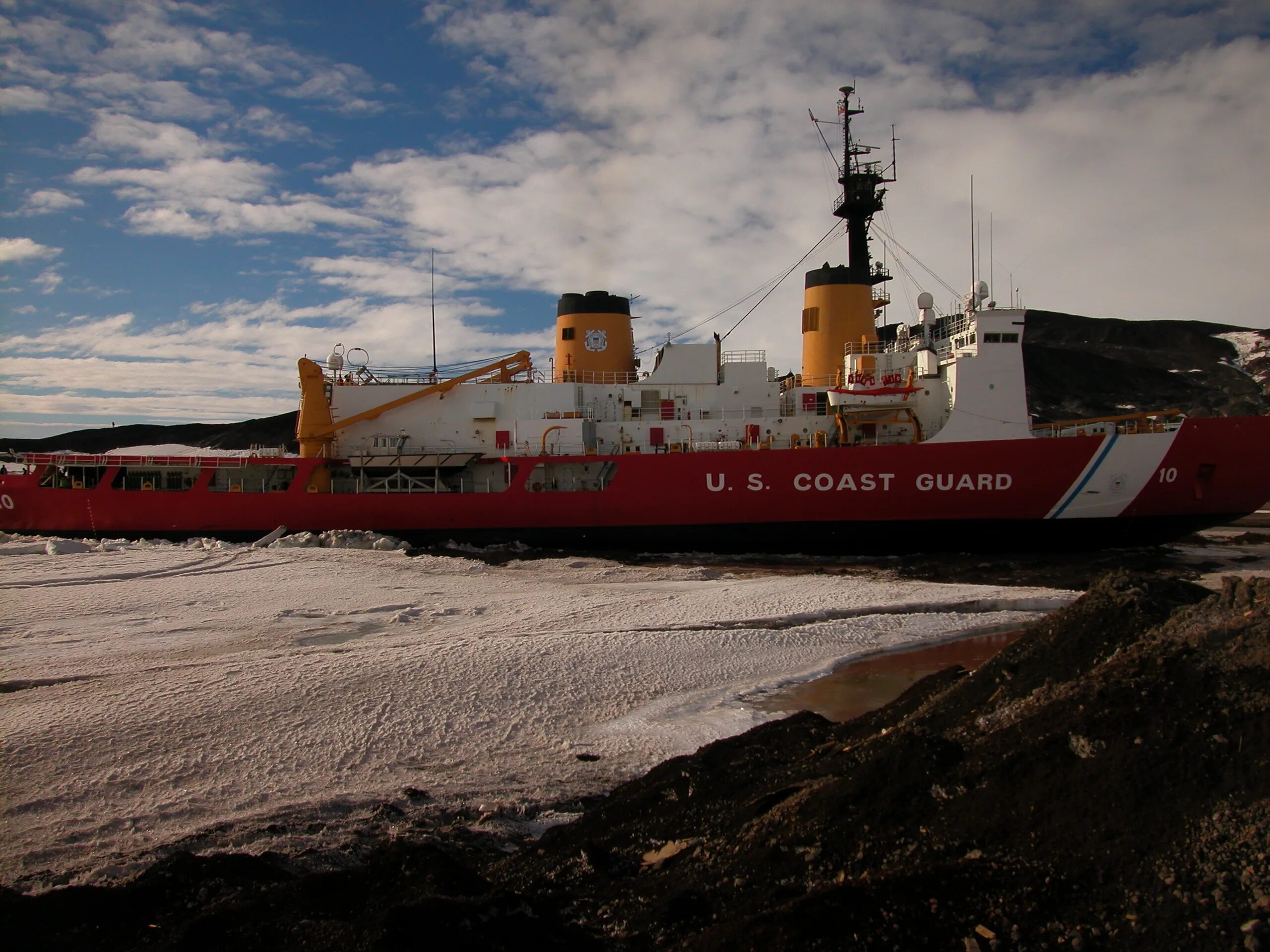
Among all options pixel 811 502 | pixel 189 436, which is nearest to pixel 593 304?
pixel 811 502

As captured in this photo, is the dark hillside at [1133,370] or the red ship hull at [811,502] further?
the dark hillside at [1133,370]

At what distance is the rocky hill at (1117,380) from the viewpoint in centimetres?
5366

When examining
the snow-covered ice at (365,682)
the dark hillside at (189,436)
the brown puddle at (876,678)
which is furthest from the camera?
the dark hillside at (189,436)

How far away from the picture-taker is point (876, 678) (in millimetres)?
7043

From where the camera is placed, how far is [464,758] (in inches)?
199

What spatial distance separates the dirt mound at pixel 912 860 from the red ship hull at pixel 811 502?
→ 39.1ft

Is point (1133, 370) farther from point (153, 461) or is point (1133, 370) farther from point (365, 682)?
point (365, 682)

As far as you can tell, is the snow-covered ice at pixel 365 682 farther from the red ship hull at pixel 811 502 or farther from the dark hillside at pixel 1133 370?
the dark hillside at pixel 1133 370

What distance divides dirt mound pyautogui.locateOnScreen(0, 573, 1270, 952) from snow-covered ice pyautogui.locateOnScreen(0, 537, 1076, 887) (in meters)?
0.83

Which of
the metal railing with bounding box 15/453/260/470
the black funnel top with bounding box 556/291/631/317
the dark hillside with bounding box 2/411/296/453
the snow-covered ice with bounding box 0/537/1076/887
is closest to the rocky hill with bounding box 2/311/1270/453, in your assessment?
the dark hillside with bounding box 2/411/296/453

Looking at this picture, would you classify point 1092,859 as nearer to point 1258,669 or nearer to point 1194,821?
point 1194,821

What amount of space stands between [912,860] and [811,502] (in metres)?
13.3

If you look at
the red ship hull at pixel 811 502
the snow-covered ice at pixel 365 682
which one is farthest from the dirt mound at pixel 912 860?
the red ship hull at pixel 811 502

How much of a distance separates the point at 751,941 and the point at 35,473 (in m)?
22.1
